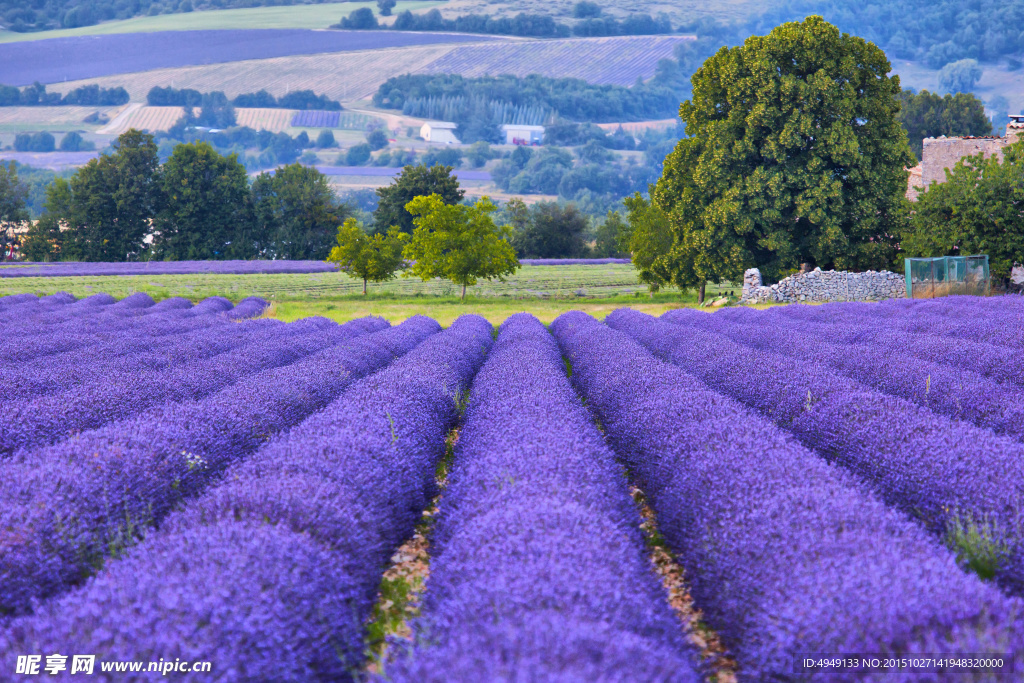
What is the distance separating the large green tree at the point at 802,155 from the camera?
2253 centimetres

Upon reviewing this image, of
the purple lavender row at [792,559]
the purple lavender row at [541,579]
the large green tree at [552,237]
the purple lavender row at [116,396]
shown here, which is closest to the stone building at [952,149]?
A: the purple lavender row at [116,396]

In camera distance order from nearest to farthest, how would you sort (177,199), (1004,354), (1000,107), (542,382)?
(542,382) < (1004,354) < (177,199) < (1000,107)

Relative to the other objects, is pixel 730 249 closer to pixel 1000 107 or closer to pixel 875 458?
pixel 875 458

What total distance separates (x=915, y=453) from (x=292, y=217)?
57.4 metres

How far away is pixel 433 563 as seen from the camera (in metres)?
3.15

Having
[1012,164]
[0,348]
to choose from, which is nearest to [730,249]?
[1012,164]

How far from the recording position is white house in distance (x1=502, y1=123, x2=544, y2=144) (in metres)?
186

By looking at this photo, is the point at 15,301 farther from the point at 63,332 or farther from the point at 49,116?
the point at 49,116

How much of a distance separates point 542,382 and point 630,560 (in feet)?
12.9

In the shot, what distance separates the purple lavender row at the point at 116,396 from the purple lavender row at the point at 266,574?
8.08 ft

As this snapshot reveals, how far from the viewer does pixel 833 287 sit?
22719mm

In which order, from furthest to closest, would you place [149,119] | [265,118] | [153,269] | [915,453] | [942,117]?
[265,118], [149,119], [942,117], [153,269], [915,453]

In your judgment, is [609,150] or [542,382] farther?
[609,150]

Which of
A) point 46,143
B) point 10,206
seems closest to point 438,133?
point 46,143
